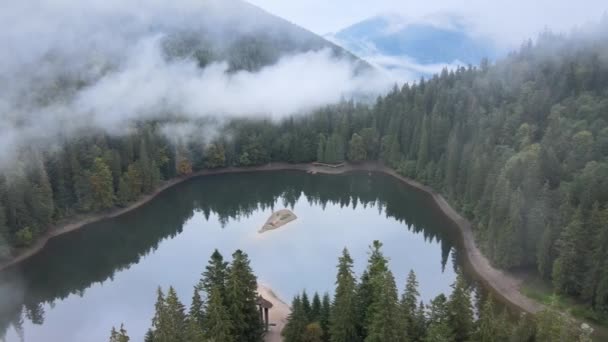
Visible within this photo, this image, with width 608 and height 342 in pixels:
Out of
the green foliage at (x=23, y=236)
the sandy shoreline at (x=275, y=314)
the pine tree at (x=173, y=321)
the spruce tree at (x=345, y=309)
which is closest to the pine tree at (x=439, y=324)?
the spruce tree at (x=345, y=309)

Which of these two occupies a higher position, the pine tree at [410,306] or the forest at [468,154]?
the forest at [468,154]

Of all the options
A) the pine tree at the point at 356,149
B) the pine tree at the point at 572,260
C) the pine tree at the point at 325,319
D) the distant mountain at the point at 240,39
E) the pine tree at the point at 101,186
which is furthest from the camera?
the distant mountain at the point at 240,39

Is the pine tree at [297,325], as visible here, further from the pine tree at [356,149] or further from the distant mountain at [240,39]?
the distant mountain at [240,39]

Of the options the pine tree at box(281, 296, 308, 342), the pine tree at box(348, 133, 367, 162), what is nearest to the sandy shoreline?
the pine tree at box(281, 296, 308, 342)

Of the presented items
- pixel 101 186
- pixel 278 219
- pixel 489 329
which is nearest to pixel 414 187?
pixel 278 219

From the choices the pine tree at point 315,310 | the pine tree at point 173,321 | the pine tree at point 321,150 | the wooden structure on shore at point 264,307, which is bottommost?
the wooden structure on shore at point 264,307

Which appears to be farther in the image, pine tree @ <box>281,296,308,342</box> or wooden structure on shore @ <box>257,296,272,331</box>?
wooden structure on shore @ <box>257,296,272,331</box>

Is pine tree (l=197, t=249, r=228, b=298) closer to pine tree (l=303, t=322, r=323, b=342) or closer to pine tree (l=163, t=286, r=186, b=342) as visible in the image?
pine tree (l=163, t=286, r=186, b=342)
